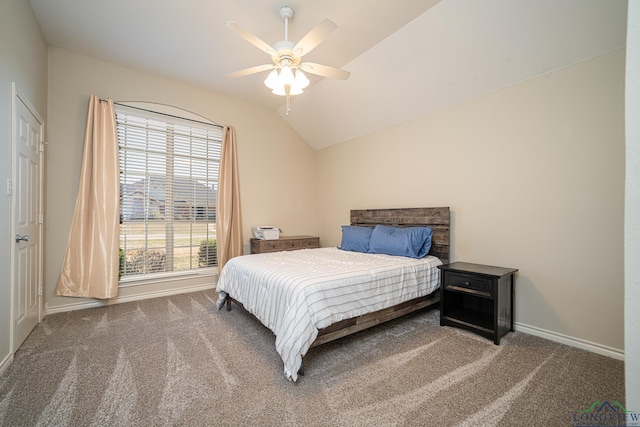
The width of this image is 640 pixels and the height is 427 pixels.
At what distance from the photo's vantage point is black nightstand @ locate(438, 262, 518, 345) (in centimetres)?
240

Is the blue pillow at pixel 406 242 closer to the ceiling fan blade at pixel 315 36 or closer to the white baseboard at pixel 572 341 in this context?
the white baseboard at pixel 572 341

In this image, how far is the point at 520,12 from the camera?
87.4 inches

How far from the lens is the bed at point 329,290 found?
6.20ft

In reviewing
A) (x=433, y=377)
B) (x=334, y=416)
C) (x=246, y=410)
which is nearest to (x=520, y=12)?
(x=433, y=377)

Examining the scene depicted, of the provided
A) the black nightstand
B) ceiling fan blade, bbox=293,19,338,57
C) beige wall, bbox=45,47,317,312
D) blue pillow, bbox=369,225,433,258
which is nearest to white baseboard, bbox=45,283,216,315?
beige wall, bbox=45,47,317,312

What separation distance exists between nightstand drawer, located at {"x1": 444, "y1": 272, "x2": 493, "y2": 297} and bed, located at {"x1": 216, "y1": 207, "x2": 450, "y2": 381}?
222 mm

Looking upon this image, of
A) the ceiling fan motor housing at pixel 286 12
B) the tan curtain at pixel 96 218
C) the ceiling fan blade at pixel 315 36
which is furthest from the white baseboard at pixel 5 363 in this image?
the ceiling fan motor housing at pixel 286 12

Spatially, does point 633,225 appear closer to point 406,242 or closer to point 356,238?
point 406,242

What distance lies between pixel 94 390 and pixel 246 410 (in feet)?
3.41

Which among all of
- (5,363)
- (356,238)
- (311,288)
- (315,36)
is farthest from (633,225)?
(5,363)

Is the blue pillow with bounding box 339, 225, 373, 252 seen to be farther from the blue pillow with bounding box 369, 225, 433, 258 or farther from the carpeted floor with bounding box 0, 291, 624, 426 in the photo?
the carpeted floor with bounding box 0, 291, 624, 426

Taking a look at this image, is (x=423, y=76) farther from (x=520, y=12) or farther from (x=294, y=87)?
(x=294, y=87)

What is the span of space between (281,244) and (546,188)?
3.47 m

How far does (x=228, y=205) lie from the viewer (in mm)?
4242
